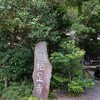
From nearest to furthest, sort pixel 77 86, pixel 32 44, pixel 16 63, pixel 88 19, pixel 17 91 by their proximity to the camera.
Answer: pixel 77 86 < pixel 17 91 < pixel 16 63 < pixel 32 44 < pixel 88 19

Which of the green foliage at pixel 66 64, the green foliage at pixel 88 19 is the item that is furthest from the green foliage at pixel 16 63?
the green foliage at pixel 88 19

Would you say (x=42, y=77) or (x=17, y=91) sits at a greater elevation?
(x=42, y=77)

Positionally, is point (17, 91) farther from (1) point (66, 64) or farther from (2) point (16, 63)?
(1) point (66, 64)

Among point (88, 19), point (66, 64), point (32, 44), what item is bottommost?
point (66, 64)

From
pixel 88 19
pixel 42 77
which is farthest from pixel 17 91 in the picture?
pixel 88 19

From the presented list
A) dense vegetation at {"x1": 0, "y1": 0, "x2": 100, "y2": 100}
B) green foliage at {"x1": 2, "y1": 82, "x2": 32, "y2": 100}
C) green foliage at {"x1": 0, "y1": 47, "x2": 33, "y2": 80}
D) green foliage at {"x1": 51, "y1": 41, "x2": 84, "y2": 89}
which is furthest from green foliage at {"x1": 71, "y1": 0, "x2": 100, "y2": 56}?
green foliage at {"x1": 2, "y1": 82, "x2": 32, "y2": 100}

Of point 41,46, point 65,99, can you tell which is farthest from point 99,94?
point 41,46

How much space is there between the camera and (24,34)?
26.3 ft

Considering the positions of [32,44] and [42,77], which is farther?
[32,44]

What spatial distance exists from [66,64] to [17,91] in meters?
1.63

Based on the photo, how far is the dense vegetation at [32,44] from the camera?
23.7ft

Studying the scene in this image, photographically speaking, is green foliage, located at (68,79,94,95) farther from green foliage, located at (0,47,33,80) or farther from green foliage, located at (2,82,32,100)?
green foliage, located at (0,47,33,80)

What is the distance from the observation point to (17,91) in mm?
7332

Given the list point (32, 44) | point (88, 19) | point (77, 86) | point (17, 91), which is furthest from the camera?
point (88, 19)
